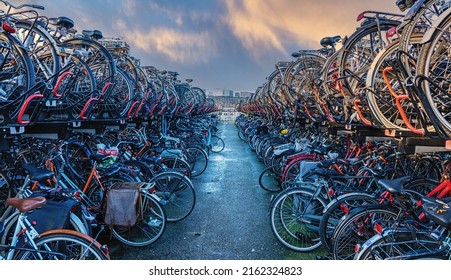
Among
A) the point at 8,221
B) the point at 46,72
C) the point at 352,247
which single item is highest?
the point at 46,72

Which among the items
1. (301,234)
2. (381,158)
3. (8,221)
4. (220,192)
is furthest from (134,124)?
(381,158)

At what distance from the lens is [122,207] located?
3688 mm

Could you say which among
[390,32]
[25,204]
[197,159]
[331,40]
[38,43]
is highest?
[331,40]

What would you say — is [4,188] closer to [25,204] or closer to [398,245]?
[25,204]

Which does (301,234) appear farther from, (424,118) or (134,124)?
(134,124)

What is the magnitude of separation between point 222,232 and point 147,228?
42.9 inches

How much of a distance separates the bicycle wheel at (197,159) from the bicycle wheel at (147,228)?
12.2 ft

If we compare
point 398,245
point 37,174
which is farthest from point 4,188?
point 398,245

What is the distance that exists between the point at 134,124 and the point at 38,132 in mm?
3262

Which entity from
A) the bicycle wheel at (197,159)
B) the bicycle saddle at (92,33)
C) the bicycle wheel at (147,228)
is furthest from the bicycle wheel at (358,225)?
the bicycle saddle at (92,33)

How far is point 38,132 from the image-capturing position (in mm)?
3873

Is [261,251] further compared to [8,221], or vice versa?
[261,251]

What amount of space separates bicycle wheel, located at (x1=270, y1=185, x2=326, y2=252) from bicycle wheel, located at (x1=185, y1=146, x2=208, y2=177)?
409 cm

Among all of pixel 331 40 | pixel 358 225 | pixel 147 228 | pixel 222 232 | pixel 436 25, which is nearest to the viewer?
pixel 436 25
